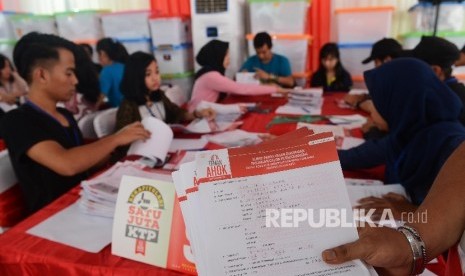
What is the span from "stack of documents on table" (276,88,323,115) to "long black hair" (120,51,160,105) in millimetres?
734

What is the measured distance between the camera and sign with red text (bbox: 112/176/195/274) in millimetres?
709

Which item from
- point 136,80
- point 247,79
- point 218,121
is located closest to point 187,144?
point 218,121

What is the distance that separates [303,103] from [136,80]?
982 millimetres

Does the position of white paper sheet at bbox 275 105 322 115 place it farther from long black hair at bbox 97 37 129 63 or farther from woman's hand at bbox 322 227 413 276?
long black hair at bbox 97 37 129 63

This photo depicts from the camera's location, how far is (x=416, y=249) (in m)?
0.53

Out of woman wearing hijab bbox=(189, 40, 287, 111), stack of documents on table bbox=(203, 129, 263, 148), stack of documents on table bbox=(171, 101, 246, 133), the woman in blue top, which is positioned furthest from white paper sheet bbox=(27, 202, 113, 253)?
the woman in blue top

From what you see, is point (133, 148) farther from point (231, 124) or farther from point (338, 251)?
point (338, 251)

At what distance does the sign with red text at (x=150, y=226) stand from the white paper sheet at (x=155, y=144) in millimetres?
467

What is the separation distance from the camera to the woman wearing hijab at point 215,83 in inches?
96.4

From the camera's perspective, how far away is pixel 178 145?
1468mm

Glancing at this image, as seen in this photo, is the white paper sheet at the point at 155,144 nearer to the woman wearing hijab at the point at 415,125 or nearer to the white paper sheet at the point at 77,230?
the white paper sheet at the point at 77,230

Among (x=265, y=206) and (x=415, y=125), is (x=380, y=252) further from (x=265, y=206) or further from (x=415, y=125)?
(x=415, y=125)

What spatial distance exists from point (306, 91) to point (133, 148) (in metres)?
1.39

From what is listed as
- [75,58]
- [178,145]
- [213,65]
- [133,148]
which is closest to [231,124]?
[178,145]
